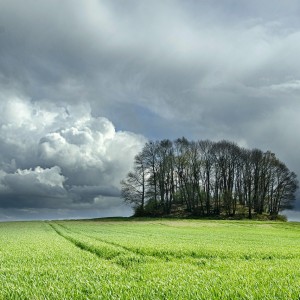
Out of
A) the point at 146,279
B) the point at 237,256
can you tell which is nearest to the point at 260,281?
the point at 146,279

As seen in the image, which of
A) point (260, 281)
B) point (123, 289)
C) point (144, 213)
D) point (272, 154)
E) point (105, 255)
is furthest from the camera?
point (272, 154)

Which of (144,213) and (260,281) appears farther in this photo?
(144,213)

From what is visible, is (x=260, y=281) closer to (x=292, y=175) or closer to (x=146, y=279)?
(x=146, y=279)

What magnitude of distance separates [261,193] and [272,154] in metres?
14.0

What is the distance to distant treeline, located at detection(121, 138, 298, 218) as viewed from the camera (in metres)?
111

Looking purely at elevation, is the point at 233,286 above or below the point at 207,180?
below

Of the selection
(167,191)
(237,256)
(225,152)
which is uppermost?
(225,152)

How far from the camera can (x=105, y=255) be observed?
17.0m

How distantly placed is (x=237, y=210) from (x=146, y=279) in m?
105

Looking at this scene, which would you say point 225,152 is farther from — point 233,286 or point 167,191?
point 233,286

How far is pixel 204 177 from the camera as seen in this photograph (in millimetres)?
114562

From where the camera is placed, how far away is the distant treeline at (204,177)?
11062 centimetres

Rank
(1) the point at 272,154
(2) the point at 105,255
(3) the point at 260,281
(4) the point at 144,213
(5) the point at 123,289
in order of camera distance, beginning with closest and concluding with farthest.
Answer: (5) the point at 123,289
(3) the point at 260,281
(2) the point at 105,255
(4) the point at 144,213
(1) the point at 272,154

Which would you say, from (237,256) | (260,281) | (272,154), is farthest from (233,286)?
(272,154)
